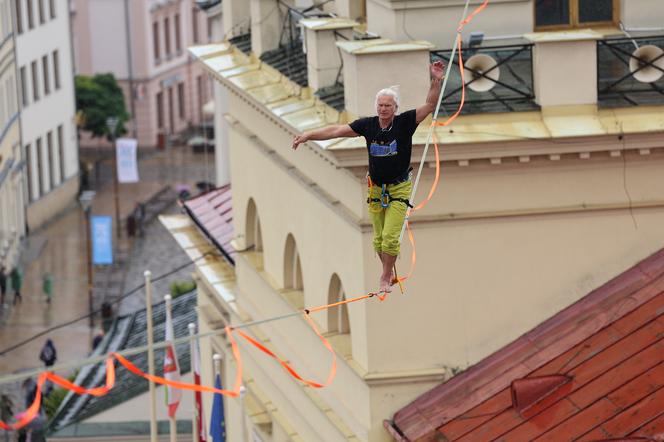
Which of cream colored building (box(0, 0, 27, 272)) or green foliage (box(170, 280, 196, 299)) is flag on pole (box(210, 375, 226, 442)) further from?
cream colored building (box(0, 0, 27, 272))

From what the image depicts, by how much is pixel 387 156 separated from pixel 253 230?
15.1 meters

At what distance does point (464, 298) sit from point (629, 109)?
128 inches

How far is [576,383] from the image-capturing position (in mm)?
28828

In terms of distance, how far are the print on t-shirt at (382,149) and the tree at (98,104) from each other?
256 feet

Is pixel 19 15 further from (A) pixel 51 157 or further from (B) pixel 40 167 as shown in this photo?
(A) pixel 51 157

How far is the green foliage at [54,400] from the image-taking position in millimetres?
55844

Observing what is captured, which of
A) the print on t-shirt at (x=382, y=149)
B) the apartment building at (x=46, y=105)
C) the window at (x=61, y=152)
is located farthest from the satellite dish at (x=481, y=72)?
the window at (x=61, y=152)

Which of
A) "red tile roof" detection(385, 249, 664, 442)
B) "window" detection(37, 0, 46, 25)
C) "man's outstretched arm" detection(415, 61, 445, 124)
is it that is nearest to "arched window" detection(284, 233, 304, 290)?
"red tile roof" detection(385, 249, 664, 442)

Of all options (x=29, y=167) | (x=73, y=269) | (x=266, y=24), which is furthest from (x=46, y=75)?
(x=266, y=24)

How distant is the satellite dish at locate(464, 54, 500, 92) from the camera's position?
96.0 feet

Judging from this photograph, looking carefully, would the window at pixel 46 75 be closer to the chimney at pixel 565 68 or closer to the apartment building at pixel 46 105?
the apartment building at pixel 46 105

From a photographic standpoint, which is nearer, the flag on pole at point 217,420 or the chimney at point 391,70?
the chimney at point 391,70

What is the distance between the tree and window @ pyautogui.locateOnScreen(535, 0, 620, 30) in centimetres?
7115

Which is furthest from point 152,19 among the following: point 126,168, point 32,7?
point 126,168
